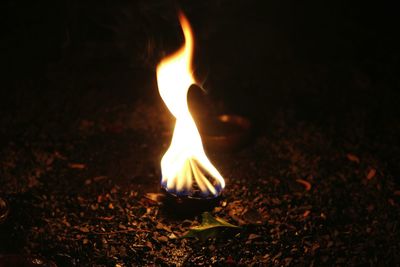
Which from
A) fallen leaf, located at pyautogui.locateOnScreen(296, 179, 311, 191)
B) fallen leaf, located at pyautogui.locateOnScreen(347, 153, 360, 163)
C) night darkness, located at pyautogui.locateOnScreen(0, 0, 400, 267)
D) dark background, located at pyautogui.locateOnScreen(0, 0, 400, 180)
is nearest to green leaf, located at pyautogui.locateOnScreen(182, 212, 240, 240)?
night darkness, located at pyautogui.locateOnScreen(0, 0, 400, 267)

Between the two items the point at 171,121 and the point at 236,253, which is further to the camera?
the point at 171,121

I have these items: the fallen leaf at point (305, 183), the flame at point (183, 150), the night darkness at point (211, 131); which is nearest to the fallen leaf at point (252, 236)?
the night darkness at point (211, 131)

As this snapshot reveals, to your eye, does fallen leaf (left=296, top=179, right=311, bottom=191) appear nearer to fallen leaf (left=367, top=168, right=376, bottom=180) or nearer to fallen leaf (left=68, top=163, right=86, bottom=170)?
fallen leaf (left=367, top=168, right=376, bottom=180)

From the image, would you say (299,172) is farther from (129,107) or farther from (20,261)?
(20,261)

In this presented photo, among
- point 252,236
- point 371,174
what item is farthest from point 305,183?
point 252,236

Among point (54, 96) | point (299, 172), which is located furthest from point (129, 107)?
point (299, 172)
